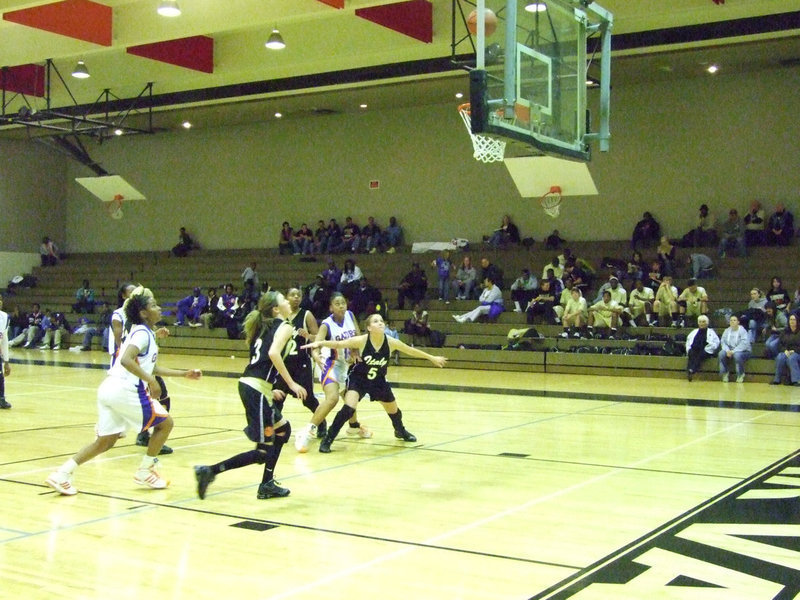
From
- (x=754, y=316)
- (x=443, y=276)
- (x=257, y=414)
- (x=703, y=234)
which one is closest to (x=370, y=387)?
(x=257, y=414)

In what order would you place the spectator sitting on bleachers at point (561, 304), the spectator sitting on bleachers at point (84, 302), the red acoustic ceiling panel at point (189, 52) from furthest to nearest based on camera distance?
1. the spectator sitting on bleachers at point (84, 302)
2. the spectator sitting on bleachers at point (561, 304)
3. the red acoustic ceiling panel at point (189, 52)

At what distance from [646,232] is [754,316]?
548 cm

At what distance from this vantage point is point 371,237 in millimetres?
26344

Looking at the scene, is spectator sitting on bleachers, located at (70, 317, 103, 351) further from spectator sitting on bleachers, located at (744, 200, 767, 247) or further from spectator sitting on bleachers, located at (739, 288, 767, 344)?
spectator sitting on bleachers, located at (744, 200, 767, 247)

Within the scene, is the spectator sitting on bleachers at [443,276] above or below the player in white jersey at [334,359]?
above

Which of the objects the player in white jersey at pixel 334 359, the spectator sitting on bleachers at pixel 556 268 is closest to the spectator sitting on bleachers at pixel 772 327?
the spectator sitting on bleachers at pixel 556 268

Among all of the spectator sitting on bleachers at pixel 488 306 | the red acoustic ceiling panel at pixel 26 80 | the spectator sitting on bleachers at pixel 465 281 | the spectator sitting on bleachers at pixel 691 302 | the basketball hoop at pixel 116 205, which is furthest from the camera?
the basketball hoop at pixel 116 205

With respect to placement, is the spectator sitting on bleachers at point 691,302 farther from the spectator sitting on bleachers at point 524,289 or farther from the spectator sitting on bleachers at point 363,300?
the spectator sitting on bleachers at point 363,300

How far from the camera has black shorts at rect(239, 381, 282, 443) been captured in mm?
6594

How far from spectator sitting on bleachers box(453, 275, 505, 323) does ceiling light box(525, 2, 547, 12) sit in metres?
11.6

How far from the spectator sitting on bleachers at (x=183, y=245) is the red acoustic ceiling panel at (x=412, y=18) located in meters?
15.8

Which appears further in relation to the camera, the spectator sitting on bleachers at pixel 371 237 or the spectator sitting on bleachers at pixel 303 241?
the spectator sitting on bleachers at pixel 303 241

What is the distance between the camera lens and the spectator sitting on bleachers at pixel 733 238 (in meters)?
20.7

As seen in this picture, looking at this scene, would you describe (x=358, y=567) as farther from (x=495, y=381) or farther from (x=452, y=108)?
(x=452, y=108)
